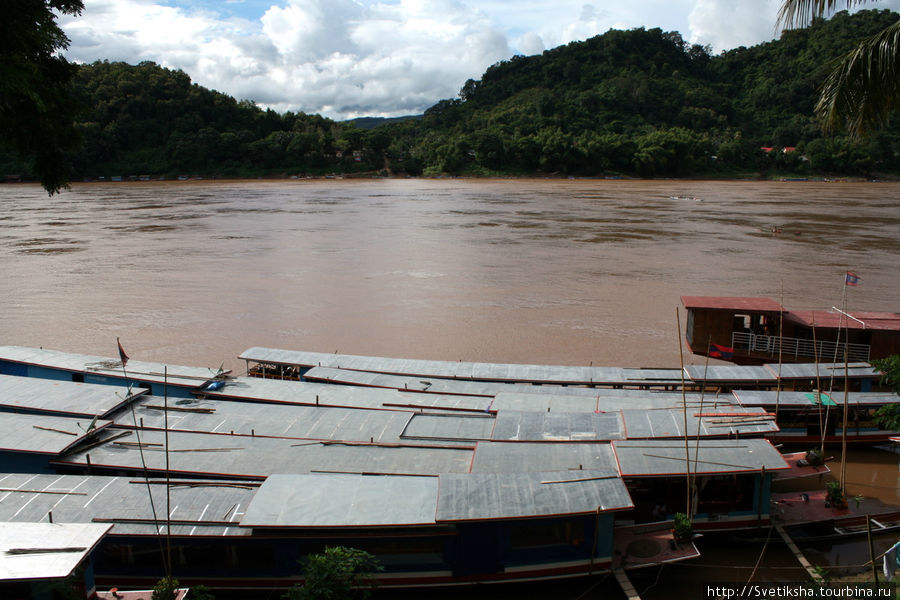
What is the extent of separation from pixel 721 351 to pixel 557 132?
6917cm

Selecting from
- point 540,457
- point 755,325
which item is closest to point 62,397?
point 540,457

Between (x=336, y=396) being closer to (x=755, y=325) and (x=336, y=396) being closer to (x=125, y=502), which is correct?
(x=125, y=502)

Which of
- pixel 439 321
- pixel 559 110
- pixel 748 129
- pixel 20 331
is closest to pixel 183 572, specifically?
pixel 439 321

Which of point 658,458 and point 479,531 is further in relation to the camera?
point 658,458

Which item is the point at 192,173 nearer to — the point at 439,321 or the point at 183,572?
the point at 439,321

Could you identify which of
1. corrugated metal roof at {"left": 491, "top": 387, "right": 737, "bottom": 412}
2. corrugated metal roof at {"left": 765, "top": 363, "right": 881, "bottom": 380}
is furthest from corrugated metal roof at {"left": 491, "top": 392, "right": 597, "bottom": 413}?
corrugated metal roof at {"left": 765, "top": 363, "right": 881, "bottom": 380}

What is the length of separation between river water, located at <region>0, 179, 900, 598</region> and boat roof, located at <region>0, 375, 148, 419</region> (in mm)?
4824

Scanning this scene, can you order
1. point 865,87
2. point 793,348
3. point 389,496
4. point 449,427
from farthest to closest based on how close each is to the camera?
point 793,348, point 449,427, point 865,87, point 389,496

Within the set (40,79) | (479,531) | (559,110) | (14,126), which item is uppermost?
(559,110)

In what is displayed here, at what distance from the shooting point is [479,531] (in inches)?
270

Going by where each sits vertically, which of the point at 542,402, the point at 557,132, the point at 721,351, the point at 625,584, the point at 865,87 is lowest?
the point at 625,584

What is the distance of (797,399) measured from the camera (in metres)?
10.6

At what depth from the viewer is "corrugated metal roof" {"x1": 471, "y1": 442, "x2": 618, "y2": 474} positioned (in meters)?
7.84

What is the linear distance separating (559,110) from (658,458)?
89.1m
